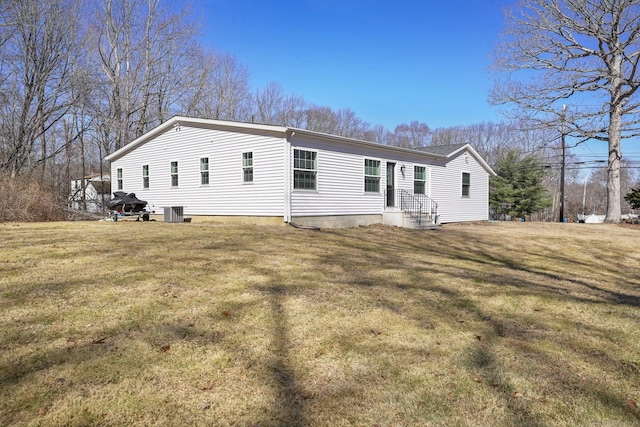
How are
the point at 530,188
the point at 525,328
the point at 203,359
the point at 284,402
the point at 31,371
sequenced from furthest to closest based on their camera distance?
the point at 530,188, the point at 525,328, the point at 203,359, the point at 31,371, the point at 284,402

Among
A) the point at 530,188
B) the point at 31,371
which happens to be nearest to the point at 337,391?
the point at 31,371

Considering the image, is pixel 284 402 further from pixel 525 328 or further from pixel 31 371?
pixel 525 328

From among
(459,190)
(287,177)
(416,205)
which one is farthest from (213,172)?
(459,190)

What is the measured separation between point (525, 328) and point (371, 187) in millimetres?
11259

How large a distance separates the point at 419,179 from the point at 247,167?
7852 millimetres

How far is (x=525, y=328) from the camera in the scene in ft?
13.5

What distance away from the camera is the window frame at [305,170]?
12445 mm

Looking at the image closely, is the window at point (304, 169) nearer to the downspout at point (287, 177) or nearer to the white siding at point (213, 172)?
the downspout at point (287, 177)

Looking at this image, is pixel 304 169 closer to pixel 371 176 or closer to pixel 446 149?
pixel 371 176

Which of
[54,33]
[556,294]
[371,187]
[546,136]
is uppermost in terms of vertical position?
[54,33]

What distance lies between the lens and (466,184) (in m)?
20.1

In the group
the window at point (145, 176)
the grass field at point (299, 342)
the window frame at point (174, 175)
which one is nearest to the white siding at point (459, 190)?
the window frame at point (174, 175)

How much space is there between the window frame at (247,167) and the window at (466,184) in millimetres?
11646

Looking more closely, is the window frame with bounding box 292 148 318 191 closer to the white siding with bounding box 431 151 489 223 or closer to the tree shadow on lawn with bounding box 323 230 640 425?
the tree shadow on lawn with bounding box 323 230 640 425
